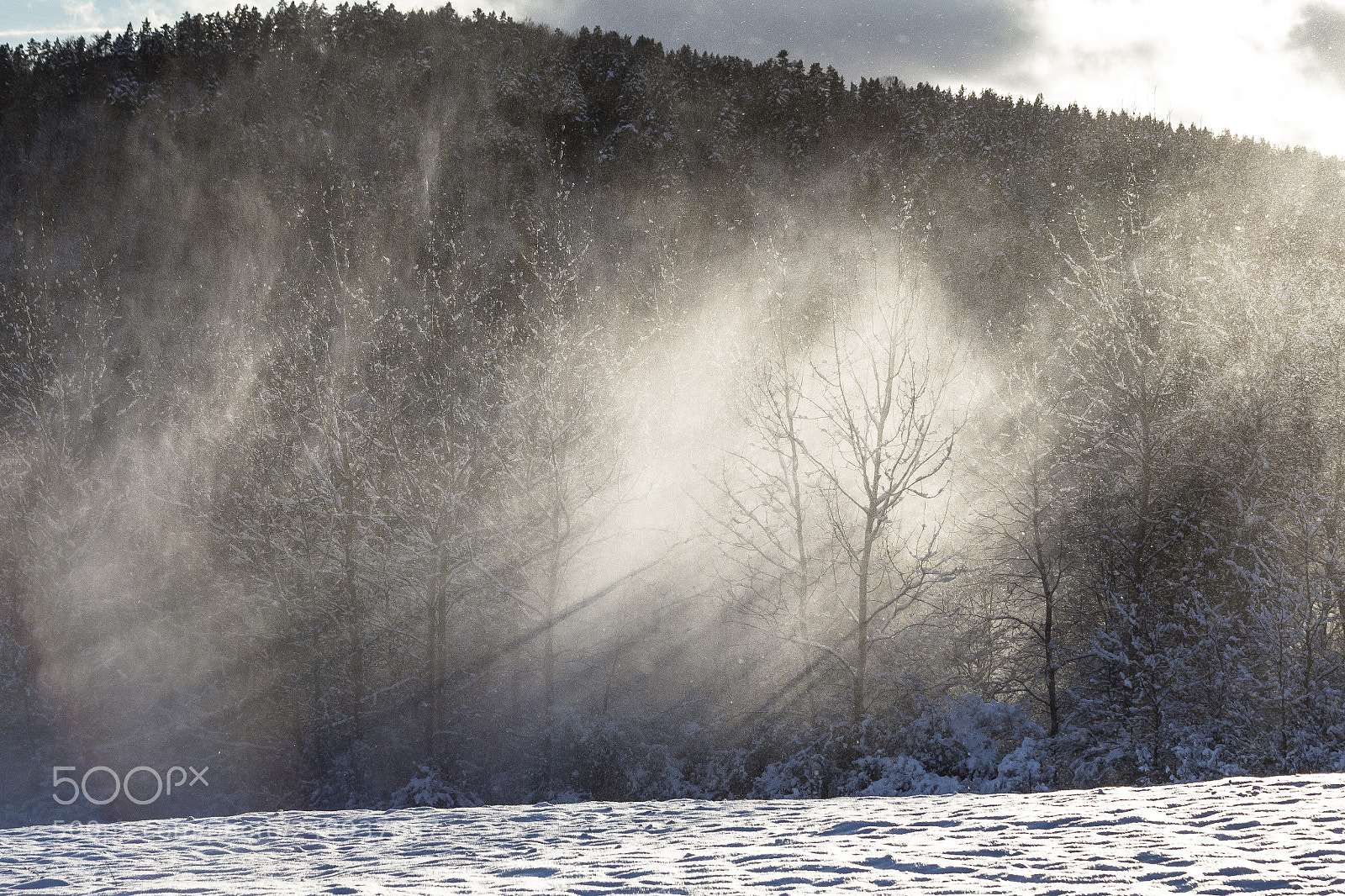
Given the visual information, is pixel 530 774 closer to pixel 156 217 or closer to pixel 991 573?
pixel 991 573

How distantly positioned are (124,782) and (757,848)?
2005cm

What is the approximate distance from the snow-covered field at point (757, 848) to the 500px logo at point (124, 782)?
45.4 ft

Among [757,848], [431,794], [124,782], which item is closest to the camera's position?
[757,848]

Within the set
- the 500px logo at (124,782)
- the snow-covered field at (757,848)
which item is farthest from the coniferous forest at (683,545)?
the snow-covered field at (757,848)

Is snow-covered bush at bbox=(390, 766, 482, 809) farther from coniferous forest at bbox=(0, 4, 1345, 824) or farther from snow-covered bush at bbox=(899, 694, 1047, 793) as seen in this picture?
snow-covered bush at bbox=(899, 694, 1047, 793)

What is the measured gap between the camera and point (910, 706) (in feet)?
55.7

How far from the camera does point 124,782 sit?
1917cm

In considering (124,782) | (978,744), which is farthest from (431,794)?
(978,744)

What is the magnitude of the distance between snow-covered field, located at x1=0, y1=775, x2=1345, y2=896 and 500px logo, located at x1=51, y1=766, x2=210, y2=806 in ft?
45.4

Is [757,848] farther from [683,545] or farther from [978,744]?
[683,545]

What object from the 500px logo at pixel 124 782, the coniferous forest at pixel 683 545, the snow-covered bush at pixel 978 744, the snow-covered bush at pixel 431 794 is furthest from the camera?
the 500px logo at pixel 124 782

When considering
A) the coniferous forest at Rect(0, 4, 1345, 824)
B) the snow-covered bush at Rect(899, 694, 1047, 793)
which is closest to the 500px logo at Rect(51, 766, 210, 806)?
the coniferous forest at Rect(0, 4, 1345, 824)

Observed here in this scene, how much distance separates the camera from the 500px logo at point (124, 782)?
60.7 ft

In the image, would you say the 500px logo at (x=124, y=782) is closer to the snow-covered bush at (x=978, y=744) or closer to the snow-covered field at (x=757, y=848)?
the snow-covered field at (x=757, y=848)
